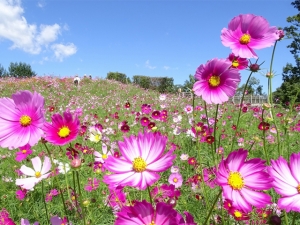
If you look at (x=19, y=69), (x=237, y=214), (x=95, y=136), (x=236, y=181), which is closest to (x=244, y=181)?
(x=236, y=181)

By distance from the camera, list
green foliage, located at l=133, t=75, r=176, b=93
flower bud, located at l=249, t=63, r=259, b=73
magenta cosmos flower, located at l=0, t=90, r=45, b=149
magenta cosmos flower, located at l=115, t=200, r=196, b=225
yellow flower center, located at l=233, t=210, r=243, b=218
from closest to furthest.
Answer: magenta cosmos flower, located at l=115, t=200, r=196, b=225, magenta cosmos flower, located at l=0, t=90, r=45, b=149, flower bud, located at l=249, t=63, r=259, b=73, yellow flower center, located at l=233, t=210, r=243, b=218, green foliage, located at l=133, t=75, r=176, b=93

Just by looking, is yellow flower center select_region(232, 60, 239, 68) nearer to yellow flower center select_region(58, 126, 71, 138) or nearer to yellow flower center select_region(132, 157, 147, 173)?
yellow flower center select_region(132, 157, 147, 173)

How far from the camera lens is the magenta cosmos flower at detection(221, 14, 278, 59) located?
2.92ft

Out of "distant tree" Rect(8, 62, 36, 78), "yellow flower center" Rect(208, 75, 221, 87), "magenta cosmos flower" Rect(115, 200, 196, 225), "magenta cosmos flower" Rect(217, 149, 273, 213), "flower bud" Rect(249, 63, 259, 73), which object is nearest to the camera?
"magenta cosmos flower" Rect(115, 200, 196, 225)

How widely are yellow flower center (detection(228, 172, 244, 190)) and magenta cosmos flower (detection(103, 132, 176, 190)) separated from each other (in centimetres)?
15

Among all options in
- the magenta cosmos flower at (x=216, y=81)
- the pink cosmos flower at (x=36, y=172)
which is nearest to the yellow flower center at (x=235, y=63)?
the magenta cosmos flower at (x=216, y=81)

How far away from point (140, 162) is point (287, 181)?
0.40 m

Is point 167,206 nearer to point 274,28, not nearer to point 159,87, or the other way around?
point 274,28

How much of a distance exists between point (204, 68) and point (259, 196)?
1.39 ft

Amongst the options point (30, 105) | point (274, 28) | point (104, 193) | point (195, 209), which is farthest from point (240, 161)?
point (104, 193)

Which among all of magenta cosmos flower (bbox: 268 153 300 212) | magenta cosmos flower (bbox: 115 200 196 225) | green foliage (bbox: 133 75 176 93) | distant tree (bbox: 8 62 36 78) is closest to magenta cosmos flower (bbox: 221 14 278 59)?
magenta cosmos flower (bbox: 268 153 300 212)

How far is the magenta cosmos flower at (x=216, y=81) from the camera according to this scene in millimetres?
853

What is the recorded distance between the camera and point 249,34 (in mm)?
916

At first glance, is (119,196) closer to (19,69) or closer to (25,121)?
(25,121)
